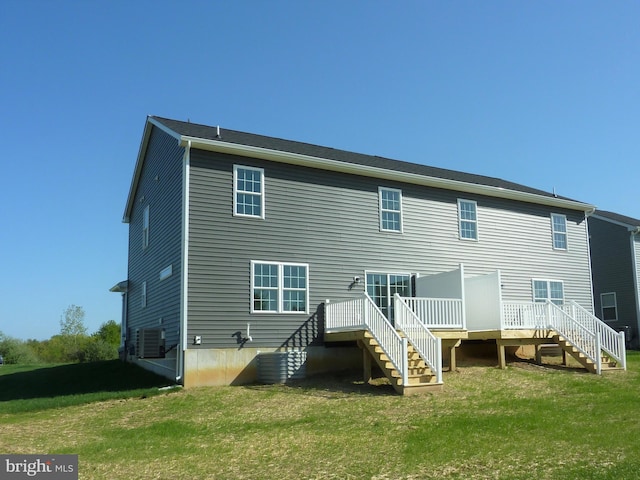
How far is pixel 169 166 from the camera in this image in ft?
60.7

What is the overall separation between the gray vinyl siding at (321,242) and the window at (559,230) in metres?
0.51

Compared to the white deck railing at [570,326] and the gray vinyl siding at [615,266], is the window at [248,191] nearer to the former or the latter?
the white deck railing at [570,326]

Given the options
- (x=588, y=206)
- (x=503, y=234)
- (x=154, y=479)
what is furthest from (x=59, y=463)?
(x=588, y=206)

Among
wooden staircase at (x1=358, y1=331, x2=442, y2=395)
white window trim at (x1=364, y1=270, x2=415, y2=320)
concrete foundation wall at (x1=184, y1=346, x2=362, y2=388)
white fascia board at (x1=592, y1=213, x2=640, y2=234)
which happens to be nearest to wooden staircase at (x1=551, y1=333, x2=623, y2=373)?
white window trim at (x1=364, y1=270, x2=415, y2=320)

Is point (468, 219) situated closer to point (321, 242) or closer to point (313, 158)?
point (321, 242)

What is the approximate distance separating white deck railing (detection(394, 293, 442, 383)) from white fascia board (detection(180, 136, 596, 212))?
4.88m

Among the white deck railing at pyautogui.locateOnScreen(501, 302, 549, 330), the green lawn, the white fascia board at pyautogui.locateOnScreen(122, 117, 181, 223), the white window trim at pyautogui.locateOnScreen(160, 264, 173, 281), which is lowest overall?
the green lawn

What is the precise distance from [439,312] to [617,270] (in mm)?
16861

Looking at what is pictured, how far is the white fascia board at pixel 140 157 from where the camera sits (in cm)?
1905

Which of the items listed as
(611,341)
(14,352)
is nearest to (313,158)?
(611,341)

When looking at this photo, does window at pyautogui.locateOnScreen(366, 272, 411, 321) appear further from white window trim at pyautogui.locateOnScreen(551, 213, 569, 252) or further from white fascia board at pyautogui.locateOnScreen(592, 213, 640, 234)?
white fascia board at pyautogui.locateOnScreen(592, 213, 640, 234)

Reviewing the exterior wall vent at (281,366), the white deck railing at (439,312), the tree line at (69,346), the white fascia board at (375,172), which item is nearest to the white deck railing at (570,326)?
the white deck railing at (439,312)

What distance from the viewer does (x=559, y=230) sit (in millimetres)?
23844

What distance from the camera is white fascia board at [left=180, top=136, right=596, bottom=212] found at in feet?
54.7
